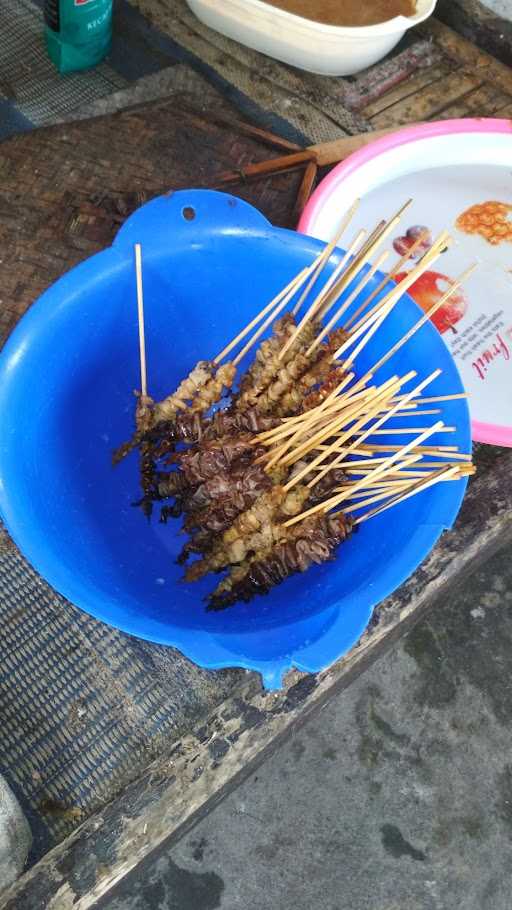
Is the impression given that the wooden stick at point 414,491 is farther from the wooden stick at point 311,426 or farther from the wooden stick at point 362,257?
the wooden stick at point 362,257

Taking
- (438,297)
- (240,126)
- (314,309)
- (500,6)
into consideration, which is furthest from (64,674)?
(500,6)

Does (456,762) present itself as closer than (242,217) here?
No

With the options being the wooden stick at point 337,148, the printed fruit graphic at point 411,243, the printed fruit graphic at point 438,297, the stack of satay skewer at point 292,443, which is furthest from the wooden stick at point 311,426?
the wooden stick at point 337,148

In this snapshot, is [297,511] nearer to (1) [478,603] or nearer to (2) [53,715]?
(2) [53,715]

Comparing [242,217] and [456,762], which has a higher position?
[242,217]

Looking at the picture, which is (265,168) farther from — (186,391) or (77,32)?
(186,391)

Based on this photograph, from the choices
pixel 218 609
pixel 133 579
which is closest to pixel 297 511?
pixel 218 609

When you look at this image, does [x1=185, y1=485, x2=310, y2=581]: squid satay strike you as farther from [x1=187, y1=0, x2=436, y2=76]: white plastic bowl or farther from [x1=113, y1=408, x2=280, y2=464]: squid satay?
[x1=187, y1=0, x2=436, y2=76]: white plastic bowl
